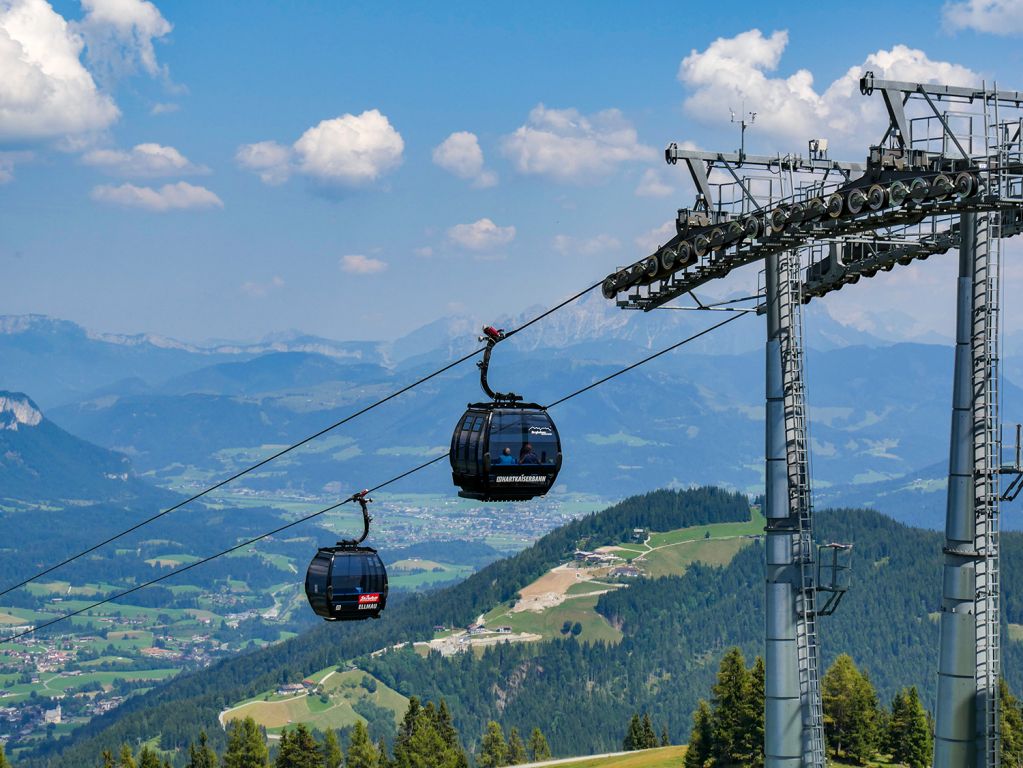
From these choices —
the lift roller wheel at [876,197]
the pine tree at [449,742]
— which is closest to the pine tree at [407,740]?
the pine tree at [449,742]

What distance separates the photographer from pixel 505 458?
129ft

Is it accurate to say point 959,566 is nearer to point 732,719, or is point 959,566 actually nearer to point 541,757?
point 732,719

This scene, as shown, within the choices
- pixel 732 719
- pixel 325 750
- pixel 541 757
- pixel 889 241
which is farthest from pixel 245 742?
pixel 889 241

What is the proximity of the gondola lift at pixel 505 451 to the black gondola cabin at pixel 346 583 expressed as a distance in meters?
11.7

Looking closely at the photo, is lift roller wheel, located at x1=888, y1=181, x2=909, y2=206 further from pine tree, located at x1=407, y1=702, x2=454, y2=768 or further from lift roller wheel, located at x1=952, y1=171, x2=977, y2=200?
pine tree, located at x1=407, y1=702, x2=454, y2=768

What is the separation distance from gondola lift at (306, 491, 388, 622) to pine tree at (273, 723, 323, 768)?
73.0 metres

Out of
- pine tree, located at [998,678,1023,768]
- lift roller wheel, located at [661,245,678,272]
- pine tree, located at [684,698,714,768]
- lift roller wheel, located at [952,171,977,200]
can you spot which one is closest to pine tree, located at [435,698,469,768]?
pine tree, located at [684,698,714,768]

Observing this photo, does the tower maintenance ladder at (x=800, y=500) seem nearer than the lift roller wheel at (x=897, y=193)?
No

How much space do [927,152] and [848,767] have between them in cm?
8289

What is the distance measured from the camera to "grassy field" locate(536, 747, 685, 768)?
115438 millimetres

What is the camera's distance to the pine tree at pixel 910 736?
347 feet

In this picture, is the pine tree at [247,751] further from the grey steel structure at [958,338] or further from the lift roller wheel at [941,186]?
the lift roller wheel at [941,186]

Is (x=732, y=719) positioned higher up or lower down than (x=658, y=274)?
lower down

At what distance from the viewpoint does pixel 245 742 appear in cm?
12569
